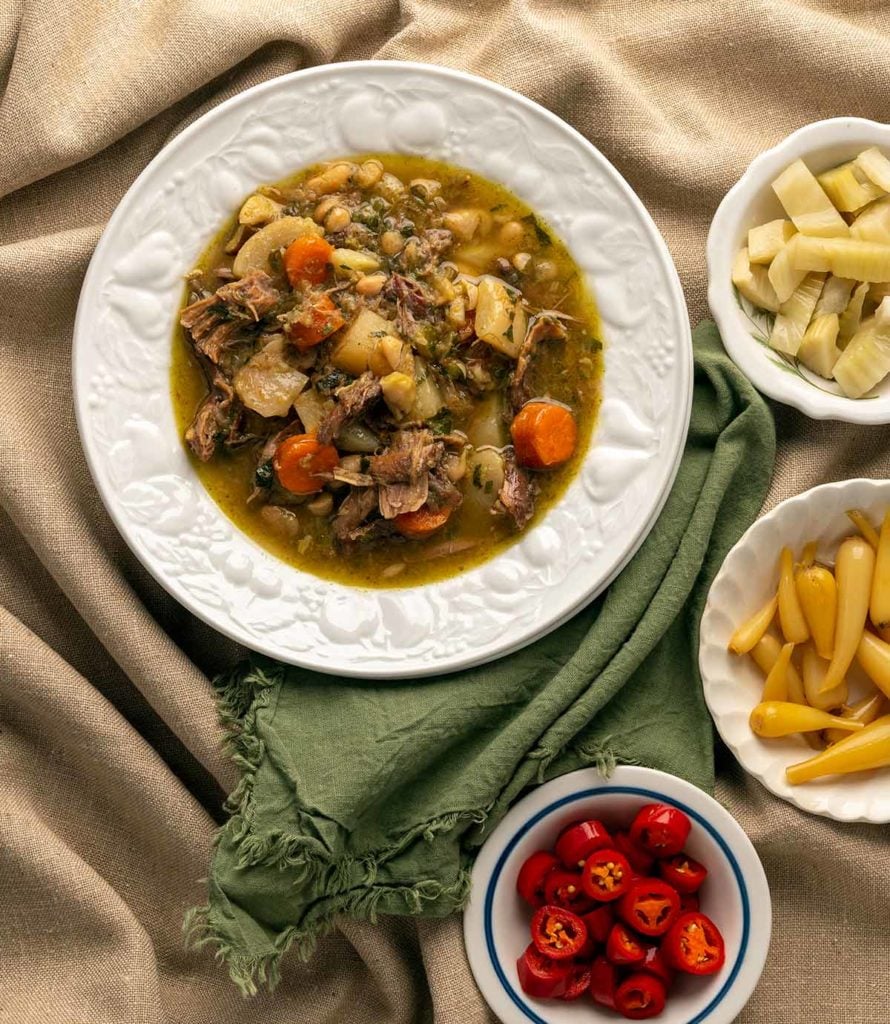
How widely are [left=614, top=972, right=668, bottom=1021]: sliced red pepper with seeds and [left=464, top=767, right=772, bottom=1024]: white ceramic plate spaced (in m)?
0.08

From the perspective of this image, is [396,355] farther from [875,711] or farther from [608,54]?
[875,711]

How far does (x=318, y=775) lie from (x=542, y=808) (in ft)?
2.77

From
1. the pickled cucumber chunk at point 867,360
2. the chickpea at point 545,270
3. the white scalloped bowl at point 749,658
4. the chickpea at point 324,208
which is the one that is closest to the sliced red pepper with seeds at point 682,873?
the white scalloped bowl at point 749,658

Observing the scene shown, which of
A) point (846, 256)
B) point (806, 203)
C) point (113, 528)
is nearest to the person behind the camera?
point (846, 256)

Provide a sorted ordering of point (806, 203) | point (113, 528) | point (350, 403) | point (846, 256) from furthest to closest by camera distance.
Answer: point (113, 528), point (806, 203), point (846, 256), point (350, 403)

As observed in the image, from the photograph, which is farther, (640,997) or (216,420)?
(216,420)

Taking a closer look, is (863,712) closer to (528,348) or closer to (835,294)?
(835,294)

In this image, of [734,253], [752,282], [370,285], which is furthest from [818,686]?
[370,285]

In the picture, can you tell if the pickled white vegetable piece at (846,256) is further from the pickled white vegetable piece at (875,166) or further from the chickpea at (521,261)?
the chickpea at (521,261)

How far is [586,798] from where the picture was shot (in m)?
4.08

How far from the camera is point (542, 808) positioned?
405 centimetres

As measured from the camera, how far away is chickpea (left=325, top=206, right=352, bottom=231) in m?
4.07

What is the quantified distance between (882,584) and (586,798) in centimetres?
137

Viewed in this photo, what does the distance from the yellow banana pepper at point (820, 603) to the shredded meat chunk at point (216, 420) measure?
7.28 ft
